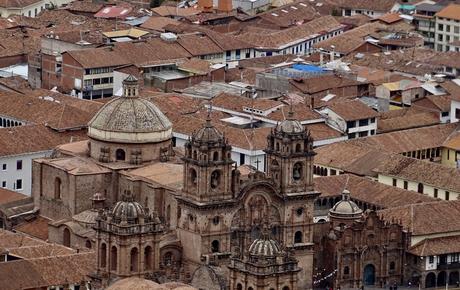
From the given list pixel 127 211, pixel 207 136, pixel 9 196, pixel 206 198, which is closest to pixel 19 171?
pixel 9 196

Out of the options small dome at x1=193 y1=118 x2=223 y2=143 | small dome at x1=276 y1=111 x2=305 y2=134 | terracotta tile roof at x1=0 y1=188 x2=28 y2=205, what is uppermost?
small dome at x1=193 y1=118 x2=223 y2=143

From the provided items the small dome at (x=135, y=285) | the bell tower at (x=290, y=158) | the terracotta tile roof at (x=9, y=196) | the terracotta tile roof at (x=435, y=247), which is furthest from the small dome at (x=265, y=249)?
the terracotta tile roof at (x=9, y=196)

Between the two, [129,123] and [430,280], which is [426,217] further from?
[129,123]

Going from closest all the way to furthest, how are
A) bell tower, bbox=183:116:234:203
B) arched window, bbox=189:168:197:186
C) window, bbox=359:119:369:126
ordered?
bell tower, bbox=183:116:234:203 → arched window, bbox=189:168:197:186 → window, bbox=359:119:369:126

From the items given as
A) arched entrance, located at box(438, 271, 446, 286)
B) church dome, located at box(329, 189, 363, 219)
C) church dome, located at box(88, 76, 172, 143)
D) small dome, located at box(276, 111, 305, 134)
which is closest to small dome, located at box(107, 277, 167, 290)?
small dome, located at box(276, 111, 305, 134)

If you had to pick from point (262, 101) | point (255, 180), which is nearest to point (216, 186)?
point (255, 180)

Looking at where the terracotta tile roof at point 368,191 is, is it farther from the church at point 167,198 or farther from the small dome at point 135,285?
the small dome at point 135,285

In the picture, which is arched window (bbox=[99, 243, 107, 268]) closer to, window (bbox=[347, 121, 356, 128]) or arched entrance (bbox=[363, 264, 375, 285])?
arched entrance (bbox=[363, 264, 375, 285])
